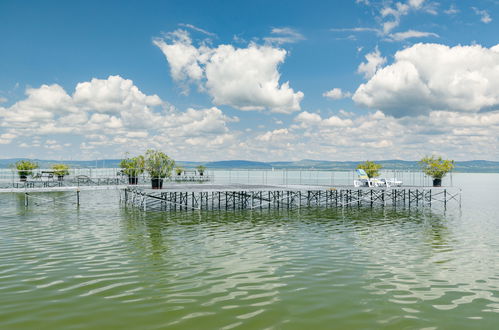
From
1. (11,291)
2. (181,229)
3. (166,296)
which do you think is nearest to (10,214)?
(181,229)

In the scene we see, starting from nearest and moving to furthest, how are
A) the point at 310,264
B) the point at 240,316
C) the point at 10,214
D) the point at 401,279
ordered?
the point at 240,316
the point at 401,279
the point at 310,264
the point at 10,214

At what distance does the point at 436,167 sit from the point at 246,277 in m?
33.7

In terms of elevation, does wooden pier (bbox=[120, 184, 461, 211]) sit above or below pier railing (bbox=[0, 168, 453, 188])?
below

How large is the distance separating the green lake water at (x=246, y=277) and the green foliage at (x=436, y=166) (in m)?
17.7

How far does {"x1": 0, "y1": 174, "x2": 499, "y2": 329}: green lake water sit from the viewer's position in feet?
26.0

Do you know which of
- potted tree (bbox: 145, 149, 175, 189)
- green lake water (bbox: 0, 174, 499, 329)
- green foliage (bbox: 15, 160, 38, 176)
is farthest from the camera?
green foliage (bbox: 15, 160, 38, 176)

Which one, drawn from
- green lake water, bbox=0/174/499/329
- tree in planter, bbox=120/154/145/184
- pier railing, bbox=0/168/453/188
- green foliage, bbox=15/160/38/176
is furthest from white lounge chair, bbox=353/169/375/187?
green foliage, bbox=15/160/38/176

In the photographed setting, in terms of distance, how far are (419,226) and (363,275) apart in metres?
12.3

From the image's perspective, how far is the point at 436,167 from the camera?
38.3 metres

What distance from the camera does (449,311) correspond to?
8.31m

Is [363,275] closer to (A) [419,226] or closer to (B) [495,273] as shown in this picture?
(B) [495,273]

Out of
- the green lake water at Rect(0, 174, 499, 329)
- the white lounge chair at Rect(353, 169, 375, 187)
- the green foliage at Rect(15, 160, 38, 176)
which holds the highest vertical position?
the green foliage at Rect(15, 160, 38, 176)

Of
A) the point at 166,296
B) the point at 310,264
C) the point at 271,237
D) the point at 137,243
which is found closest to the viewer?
the point at 166,296

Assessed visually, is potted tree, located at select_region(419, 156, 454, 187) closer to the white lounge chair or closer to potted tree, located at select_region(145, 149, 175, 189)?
the white lounge chair
